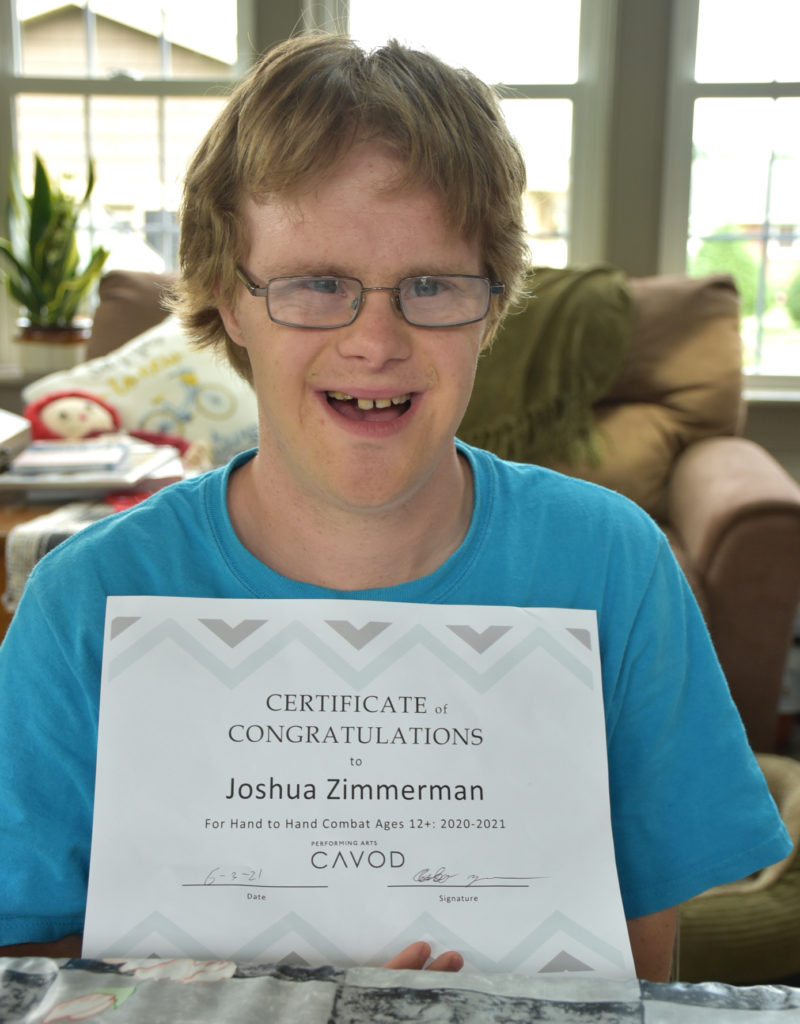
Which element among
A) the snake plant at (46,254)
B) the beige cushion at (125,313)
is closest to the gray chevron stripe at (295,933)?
the beige cushion at (125,313)

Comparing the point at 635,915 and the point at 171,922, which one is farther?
the point at 635,915

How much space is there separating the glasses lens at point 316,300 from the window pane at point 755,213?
3.33 meters

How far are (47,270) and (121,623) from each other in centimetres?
316

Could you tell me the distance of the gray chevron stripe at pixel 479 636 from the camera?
736 mm

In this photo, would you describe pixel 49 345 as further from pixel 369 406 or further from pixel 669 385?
pixel 369 406

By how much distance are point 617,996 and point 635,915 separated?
0.82ft

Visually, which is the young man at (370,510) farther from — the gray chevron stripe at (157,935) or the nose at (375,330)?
the gray chevron stripe at (157,935)

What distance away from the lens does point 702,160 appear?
3740 millimetres

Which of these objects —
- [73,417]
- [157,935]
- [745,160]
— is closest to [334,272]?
[157,935]

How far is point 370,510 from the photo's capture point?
0.82 metres

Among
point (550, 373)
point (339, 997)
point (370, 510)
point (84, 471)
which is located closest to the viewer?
point (339, 997)

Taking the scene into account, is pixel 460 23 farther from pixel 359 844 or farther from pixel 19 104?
pixel 359 844

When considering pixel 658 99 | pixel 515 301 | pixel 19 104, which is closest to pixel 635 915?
pixel 515 301
